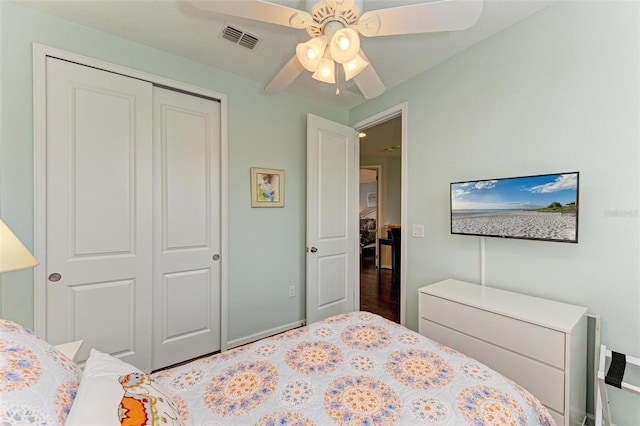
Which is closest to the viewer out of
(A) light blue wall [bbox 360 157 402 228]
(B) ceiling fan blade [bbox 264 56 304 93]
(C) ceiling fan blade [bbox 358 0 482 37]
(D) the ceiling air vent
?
(C) ceiling fan blade [bbox 358 0 482 37]

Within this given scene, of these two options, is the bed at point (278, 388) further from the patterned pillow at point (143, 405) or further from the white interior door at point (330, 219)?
the white interior door at point (330, 219)

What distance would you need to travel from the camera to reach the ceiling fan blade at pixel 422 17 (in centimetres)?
116

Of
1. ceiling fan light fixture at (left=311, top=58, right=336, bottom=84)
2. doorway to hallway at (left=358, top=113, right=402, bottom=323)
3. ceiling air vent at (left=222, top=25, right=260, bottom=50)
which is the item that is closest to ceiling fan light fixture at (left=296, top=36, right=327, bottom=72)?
ceiling fan light fixture at (left=311, top=58, right=336, bottom=84)

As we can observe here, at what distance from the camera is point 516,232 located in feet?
5.61

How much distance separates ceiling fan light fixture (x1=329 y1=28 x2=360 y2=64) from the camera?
1.21 meters

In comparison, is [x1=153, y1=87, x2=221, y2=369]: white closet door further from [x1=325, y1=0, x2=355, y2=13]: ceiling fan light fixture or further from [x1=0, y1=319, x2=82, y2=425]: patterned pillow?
[x1=325, y1=0, x2=355, y2=13]: ceiling fan light fixture

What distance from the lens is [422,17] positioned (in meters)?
1.23

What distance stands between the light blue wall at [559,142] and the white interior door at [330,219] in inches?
39.0

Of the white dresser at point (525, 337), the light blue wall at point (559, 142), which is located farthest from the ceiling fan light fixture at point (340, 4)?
the white dresser at point (525, 337)

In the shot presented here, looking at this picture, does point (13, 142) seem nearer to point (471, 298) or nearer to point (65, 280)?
point (65, 280)

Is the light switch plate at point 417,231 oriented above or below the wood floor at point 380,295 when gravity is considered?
above

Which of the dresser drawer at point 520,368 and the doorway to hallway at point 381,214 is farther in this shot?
the doorway to hallway at point 381,214

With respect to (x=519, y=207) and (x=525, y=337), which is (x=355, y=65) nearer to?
(x=519, y=207)

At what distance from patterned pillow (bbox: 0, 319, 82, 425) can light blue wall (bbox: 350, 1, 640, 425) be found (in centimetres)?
233
